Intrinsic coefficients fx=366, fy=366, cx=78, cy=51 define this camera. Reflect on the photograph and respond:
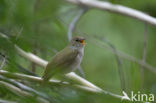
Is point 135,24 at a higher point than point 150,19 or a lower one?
higher

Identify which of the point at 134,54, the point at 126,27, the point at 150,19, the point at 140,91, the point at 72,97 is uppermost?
the point at 126,27

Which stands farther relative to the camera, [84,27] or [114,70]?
[84,27]

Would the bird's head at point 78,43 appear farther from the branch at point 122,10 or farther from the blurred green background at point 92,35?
the branch at point 122,10

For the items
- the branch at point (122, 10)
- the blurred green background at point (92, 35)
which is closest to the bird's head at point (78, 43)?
the blurred green background at point (92, 35)

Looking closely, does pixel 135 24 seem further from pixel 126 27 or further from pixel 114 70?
pixel 114 70

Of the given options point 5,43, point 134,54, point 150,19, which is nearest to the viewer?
point 5,43

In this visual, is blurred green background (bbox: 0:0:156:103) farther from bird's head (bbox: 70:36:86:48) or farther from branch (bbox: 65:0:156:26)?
bird's head (bbox: 70:36:86:48)

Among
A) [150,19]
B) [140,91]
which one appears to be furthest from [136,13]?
[140,91]

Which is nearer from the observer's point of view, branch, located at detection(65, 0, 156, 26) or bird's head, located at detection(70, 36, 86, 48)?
bird's head, located at detection(70, 36, 86, 48)

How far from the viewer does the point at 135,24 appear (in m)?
6.29

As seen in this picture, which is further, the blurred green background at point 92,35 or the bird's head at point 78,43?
the bird's head at point 78,43

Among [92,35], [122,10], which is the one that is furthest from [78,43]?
[122,10]

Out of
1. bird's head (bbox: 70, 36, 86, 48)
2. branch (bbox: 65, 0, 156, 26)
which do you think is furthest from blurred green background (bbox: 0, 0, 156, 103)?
bird's head (bbox: 70, 36, 86, 48)

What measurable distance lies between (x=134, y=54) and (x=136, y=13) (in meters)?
2.12
